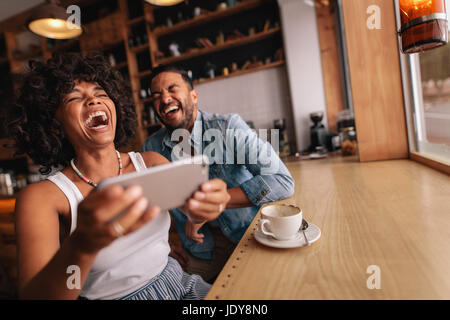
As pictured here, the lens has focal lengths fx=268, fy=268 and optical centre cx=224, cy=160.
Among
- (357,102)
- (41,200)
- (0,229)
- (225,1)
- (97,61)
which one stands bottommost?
(0,229)

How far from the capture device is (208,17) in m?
3.40

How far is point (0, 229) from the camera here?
224 centimetres

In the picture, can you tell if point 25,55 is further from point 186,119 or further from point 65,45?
point 186,119

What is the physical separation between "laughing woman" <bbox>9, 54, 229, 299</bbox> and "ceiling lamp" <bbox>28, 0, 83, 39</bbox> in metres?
1.13

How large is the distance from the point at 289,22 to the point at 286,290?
3213 millimetres

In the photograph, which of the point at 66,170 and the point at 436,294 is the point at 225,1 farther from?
the point at 436,294

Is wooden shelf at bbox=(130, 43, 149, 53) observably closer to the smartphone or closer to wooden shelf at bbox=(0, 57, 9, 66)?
wooden shelf at bbox=(0, 57, 9, 66)

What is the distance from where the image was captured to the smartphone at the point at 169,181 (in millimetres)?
500

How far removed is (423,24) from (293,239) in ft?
2.79

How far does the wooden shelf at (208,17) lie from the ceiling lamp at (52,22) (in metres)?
1.36

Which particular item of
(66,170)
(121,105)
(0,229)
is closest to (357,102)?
(121,105)

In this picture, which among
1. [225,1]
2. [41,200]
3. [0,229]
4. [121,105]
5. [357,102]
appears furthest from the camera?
[225,1]

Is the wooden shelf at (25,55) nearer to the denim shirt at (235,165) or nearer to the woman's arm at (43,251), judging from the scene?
the denim shirt at (235,165)

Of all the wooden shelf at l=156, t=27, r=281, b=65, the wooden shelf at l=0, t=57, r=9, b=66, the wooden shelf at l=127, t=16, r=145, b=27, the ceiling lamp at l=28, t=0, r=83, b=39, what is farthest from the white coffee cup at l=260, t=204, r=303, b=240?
the wooden shelf at l=0, t=57, r=9, b=66
